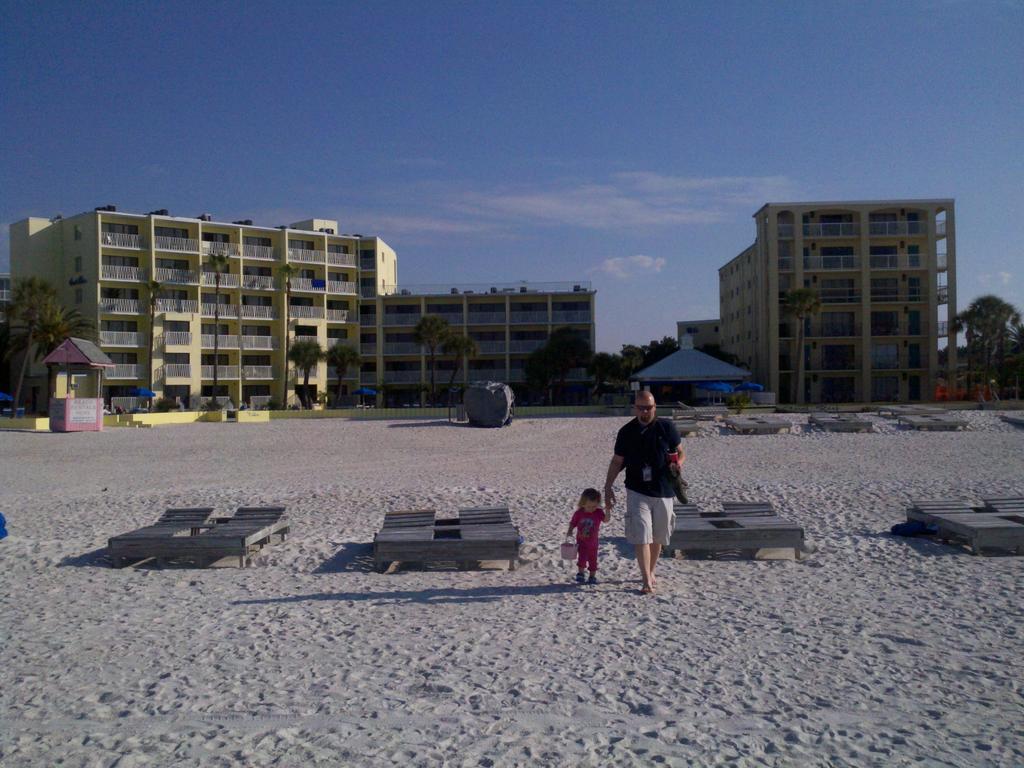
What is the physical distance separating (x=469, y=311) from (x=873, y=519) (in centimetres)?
5724

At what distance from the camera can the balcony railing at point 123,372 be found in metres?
55.7

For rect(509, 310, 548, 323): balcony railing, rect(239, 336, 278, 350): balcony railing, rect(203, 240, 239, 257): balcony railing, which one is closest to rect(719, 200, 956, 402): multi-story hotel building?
rect(509, 310, 548, 323): balcony railing

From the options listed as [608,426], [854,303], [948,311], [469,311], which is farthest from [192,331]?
[948,311]

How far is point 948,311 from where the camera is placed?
186ft

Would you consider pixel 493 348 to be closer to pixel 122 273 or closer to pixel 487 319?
pixel 487 319

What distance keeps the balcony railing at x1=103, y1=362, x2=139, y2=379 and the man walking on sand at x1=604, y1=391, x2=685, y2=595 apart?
55.1m

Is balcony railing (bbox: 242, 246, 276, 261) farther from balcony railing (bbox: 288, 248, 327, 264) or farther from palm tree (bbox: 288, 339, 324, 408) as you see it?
palm tree (bbox: 288, 339, 324, 408)

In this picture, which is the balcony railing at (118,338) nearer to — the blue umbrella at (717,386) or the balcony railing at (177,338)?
the balcony railing at (177,338)

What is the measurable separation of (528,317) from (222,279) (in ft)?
74.4

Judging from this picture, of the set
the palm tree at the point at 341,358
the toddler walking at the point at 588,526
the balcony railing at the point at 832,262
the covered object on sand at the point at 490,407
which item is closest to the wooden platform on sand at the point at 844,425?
the covered object on sand at the point at 490,407

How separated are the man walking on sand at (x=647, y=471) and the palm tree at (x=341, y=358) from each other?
56517mm

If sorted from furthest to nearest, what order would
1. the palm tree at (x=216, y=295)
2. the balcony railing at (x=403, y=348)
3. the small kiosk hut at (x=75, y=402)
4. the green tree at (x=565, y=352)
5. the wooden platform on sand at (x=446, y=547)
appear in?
the balcony railing at (x=403, y=348), the green tree at (x=565, y=352), the palm tree at (x=216, y=295), the small kiosk hut at (x=75, y=402), the wooden platform on sand at (x=446, y=547)

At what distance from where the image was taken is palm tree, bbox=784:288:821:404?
→ 52375 millimetres

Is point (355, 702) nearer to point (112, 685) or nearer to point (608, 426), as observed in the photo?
point (112, 685)
